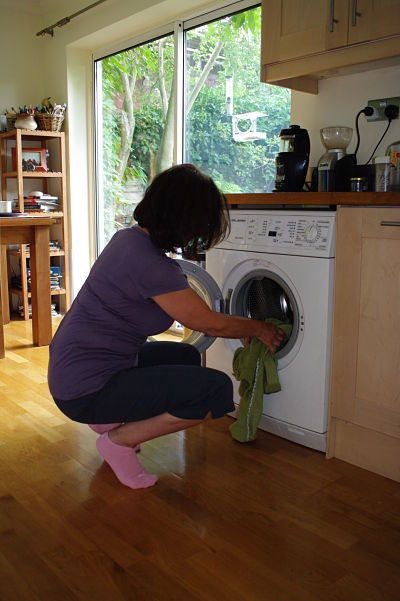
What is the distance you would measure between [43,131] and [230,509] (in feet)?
11.9

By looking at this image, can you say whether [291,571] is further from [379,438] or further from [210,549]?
[379,438]

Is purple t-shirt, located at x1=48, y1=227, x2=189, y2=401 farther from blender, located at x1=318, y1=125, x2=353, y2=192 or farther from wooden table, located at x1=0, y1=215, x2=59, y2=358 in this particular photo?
wooden table, located at x1=0, y1=215, x2=59, y2=358

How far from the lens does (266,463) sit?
2.12 meters

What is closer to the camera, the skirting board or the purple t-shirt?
the purple t-shirt

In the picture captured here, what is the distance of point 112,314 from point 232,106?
2.12 meters

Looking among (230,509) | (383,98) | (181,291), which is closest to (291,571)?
(230,509)

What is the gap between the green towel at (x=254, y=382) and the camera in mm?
2241

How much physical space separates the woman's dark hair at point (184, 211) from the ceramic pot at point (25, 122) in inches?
122

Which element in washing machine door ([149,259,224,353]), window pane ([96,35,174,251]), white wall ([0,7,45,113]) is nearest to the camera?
washing machine door ([149,259,224,353])

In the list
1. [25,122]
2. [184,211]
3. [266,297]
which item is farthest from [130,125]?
[184,211]

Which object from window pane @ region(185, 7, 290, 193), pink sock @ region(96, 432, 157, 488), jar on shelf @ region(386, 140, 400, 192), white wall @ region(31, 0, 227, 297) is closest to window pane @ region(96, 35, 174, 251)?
white wall @ region(31, 0, 227, 297)

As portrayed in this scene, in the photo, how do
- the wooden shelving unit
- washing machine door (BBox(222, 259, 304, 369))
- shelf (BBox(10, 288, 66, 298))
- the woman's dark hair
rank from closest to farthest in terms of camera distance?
the woman's dark hair → washing machine door (BBox(222, 259, 304, 369)) → the wooden shelving unit → shelf (BBox(10, 288, 66, 298))

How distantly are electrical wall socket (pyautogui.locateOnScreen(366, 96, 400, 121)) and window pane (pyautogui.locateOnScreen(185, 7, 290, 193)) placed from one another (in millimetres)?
662

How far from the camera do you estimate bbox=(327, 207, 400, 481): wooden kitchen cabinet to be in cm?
190
